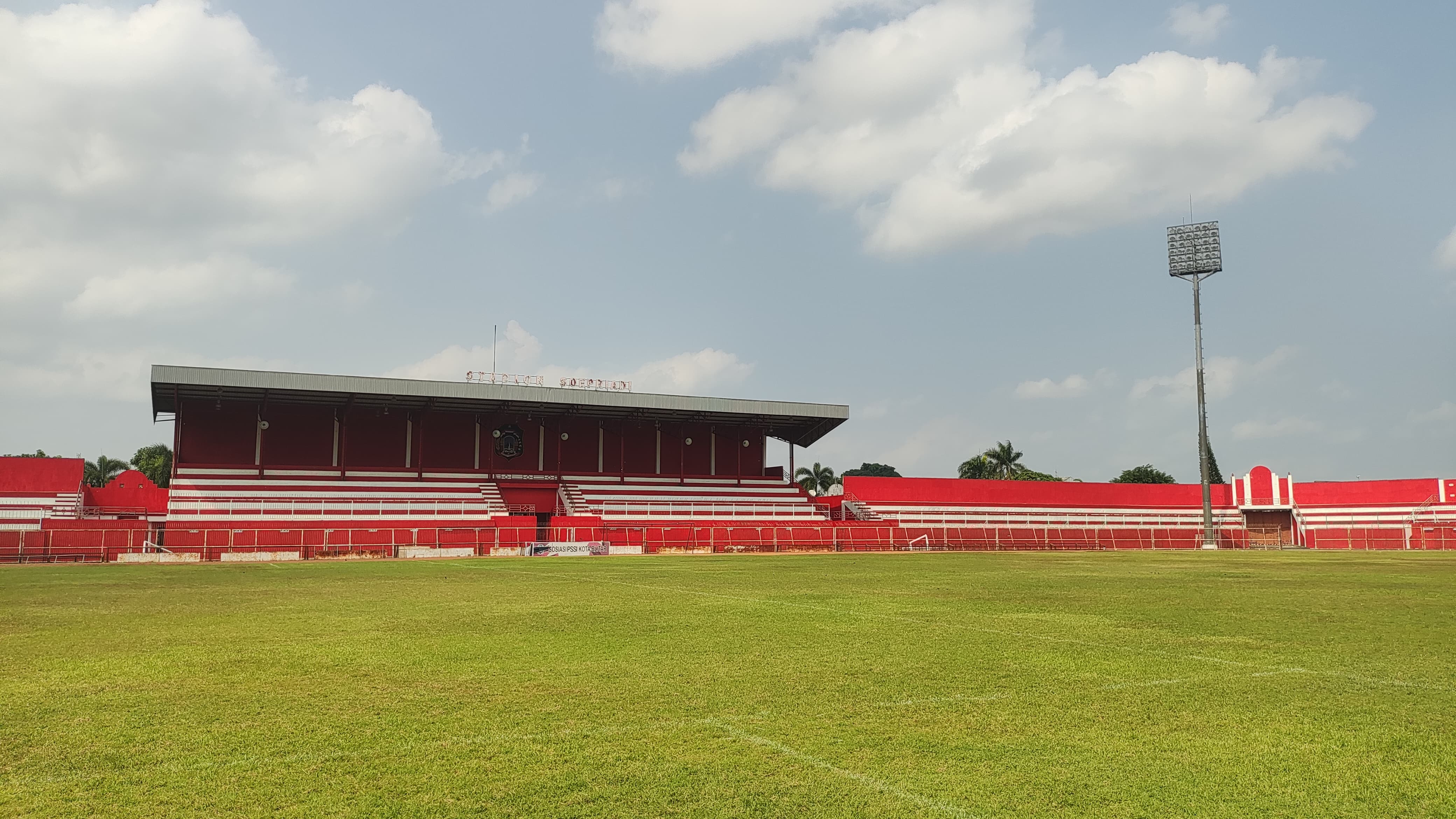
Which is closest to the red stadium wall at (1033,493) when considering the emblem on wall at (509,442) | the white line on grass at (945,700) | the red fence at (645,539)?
the red fence at (645,539)

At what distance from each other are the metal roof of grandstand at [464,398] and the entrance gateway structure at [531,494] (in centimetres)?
11

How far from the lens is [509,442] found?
174 feet

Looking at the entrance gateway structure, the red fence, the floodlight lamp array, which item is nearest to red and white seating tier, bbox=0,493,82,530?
the entrance gateway structure

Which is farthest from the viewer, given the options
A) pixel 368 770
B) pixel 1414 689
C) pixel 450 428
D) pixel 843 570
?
pixel 450 428

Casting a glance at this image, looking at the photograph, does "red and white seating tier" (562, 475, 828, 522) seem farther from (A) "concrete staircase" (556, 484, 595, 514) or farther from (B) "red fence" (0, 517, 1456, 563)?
(B) "red fence" (0, 517, 1456, 563)

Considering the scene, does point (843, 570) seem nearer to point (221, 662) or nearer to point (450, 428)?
point (221, 662)

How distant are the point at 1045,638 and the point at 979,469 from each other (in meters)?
93.0

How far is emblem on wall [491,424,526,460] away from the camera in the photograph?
173ft

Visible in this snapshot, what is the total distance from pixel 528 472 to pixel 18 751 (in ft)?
157

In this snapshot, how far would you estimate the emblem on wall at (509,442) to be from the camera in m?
52.8

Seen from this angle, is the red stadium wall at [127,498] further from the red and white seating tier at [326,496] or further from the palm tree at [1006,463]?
the palm tree at [1006,463]

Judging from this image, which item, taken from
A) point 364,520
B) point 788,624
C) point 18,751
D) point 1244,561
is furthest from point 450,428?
point 18,751

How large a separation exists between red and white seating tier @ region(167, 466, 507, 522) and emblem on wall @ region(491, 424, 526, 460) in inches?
89.0

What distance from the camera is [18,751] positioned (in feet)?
17.4
